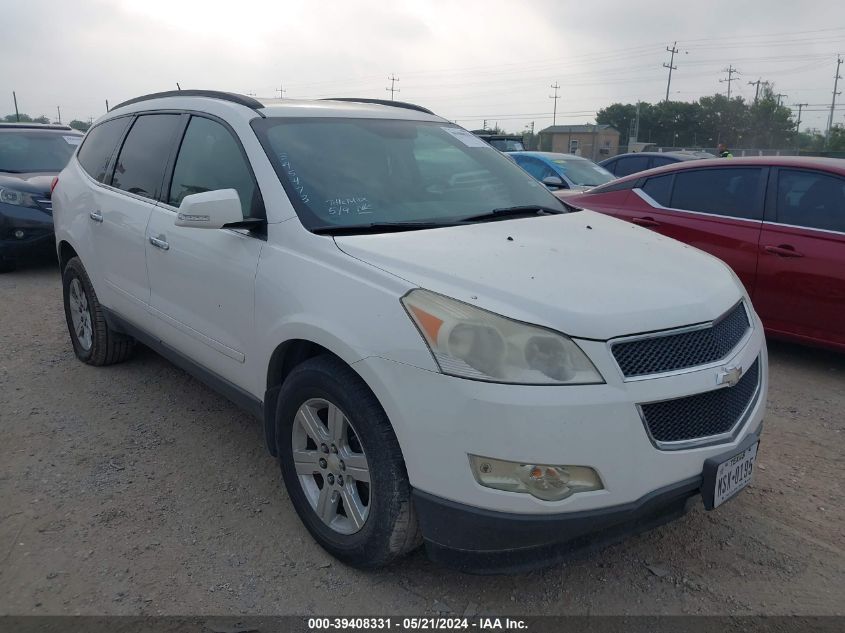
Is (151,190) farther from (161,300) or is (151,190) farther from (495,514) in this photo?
(495,514)

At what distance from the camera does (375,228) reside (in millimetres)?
2947

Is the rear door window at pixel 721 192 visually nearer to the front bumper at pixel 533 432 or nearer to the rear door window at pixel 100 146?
the front bumper at pixel 533 432

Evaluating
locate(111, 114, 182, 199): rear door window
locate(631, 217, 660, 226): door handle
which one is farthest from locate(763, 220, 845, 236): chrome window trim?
locate(111, 114, 182, 199): rear door window

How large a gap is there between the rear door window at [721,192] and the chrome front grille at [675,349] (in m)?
3.22

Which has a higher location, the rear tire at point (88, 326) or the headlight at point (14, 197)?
the headlight at point (14, 197)

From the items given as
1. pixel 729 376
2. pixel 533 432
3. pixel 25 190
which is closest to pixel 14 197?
pixel 25 190

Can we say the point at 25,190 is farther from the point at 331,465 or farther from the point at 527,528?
the point at 527,528

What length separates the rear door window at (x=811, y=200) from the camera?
4.99 m

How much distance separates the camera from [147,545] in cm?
298

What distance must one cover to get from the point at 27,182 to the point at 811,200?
8297 millimetres

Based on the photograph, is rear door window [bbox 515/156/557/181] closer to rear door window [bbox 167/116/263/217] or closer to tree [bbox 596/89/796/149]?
rear door window [bbox 167/116/263/217]

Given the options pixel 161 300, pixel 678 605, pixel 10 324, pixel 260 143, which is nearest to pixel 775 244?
pixel 678 605

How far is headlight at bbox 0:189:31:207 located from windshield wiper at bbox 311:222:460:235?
6.97 meters

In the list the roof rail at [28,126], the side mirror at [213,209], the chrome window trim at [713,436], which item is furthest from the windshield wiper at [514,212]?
the roof rail at [28,126]
